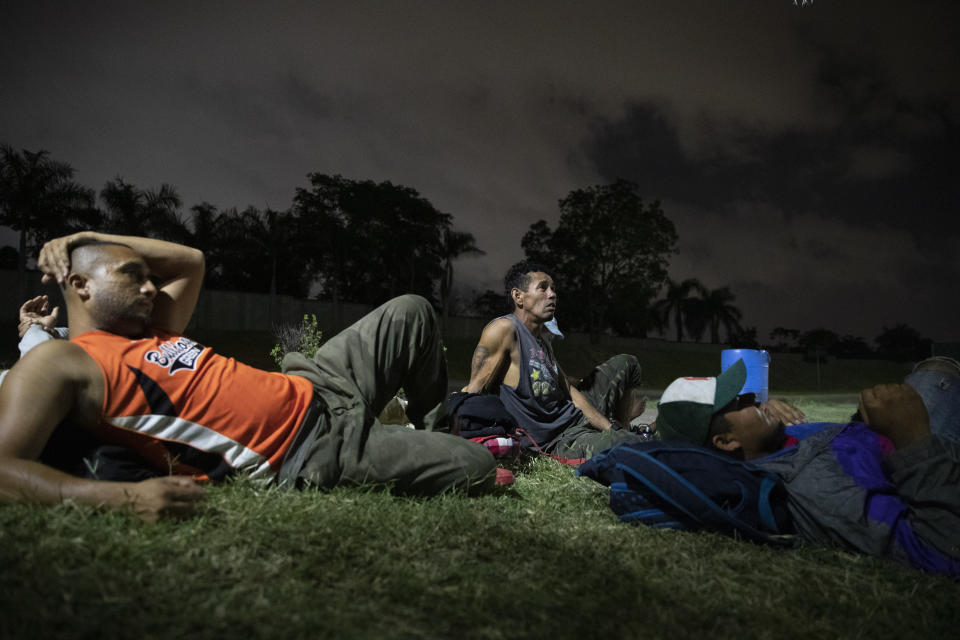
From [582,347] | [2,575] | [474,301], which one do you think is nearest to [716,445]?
[2,575]

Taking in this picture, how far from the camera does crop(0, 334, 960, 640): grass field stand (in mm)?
1475

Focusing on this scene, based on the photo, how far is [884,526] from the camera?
6.95ft

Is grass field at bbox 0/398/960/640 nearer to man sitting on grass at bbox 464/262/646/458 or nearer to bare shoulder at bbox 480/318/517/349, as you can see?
man sitting on grass at bbox 464/262/646/458

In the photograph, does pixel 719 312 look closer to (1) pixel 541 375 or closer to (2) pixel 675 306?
(2) pixel 675 306

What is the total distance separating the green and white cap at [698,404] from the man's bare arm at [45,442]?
201 cm

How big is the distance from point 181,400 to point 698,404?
219cm

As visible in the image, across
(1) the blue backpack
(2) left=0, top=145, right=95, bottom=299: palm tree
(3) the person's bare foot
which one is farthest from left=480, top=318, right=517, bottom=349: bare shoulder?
(2) left=0, top=145, right=95, bottom=299: palm tree

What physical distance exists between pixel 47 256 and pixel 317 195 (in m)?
34.7

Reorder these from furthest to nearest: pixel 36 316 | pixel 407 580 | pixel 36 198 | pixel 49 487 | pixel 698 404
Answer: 1. pixel 36 198
2. pixel 36 316
3. pixel 698 404
4. pixel 49 487
5. pixel 407 580

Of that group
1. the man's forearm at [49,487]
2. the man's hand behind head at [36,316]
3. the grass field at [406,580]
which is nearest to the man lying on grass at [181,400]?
the man's forearm at [49,487]

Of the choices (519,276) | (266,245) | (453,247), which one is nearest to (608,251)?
(453,247)

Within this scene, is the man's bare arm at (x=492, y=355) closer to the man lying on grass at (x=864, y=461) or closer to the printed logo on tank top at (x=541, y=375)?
the printed logo on tank top at (x=541, y=375)

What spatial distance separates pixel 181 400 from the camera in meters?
2.22

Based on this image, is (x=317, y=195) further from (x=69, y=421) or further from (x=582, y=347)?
(x=69, y=421)
